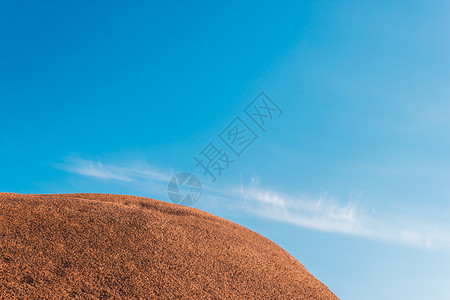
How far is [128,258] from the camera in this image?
682cm

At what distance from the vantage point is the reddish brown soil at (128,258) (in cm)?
589

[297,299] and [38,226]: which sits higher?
[38,226]

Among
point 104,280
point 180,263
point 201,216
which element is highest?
point 201,216

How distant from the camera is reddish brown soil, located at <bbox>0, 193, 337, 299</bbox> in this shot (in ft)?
19.3

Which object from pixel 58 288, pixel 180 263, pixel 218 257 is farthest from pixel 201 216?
pixel 58 288

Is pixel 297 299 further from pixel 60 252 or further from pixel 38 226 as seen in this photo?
pixel 38 226

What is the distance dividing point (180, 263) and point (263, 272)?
1.97 m

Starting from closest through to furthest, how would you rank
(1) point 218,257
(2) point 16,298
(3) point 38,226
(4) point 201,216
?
1. (2) point 16,298
2. (3) point 38,226
3. (1) point 218,257
4. (4) point 201,216

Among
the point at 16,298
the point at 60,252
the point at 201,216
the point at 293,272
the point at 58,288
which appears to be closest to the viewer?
the point at 16,298

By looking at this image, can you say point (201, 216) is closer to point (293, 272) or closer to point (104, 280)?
point (293, 272)

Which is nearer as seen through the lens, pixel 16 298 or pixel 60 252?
pixel 16 298

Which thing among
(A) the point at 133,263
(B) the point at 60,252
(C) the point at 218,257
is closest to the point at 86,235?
(B) the point at 60,252

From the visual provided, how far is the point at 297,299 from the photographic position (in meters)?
7.55

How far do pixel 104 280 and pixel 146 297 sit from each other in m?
0.76
